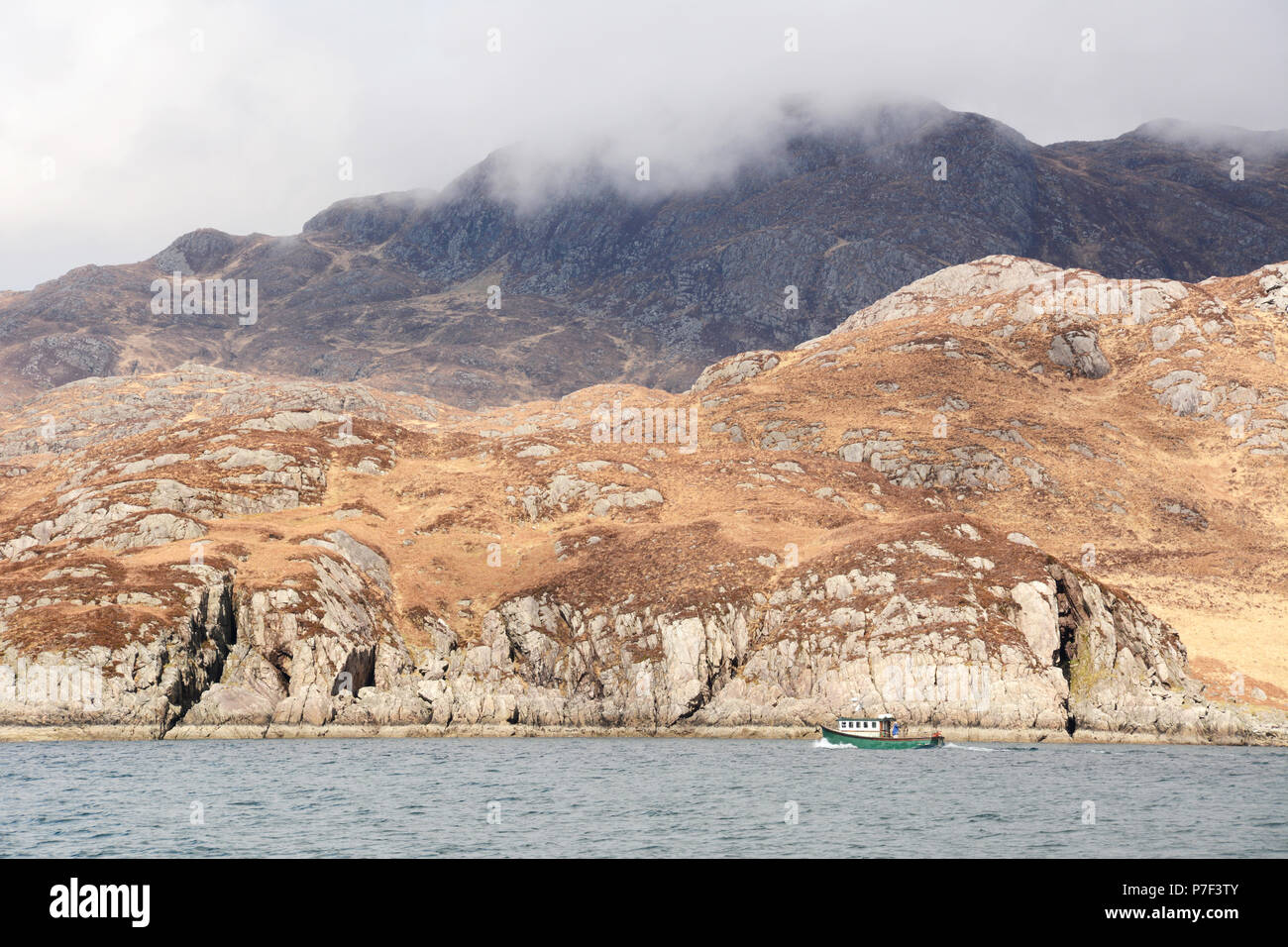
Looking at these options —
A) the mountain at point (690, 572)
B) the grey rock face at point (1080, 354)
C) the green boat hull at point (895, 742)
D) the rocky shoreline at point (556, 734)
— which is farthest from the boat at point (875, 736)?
the grey rock face at point (1080, 354)

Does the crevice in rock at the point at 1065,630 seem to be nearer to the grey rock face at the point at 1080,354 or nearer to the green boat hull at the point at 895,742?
the green boat hull at the point at 895,742

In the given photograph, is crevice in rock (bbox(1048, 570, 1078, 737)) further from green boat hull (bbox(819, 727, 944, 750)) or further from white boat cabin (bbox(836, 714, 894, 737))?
white boat cabin (bbox(836, 714, 894, 737))

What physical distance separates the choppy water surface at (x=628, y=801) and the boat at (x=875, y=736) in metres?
1.66

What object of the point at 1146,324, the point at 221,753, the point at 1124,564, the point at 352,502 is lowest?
the point at 221,753

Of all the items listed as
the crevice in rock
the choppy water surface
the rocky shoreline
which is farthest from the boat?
the crevice in rock

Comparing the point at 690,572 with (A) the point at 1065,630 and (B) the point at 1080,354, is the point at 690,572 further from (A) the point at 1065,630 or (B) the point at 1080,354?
(B) the point at 1080,354

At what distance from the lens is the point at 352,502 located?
4498 inches

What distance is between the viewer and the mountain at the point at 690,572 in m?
82.8

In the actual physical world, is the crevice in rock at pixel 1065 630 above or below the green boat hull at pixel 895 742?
above

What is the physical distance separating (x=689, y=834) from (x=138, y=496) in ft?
263

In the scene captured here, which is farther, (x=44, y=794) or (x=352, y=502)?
(x=352, y=502)

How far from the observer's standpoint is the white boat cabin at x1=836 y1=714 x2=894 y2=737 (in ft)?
259
